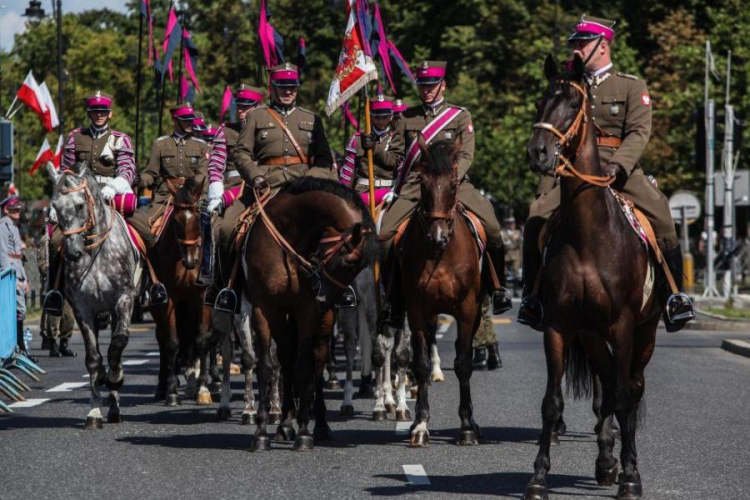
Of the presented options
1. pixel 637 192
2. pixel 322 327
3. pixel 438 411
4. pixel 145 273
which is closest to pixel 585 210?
pixel 637 192

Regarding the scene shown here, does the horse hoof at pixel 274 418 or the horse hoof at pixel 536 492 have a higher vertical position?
the horse hoof at pixel 536 492

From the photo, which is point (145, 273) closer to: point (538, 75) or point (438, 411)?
point (438, 411)

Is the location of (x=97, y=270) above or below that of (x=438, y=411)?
above

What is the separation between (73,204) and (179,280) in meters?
2.61

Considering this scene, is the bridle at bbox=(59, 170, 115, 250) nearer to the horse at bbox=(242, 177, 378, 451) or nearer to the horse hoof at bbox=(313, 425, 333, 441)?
the horse at bbox=(242, 177, 378, 451)

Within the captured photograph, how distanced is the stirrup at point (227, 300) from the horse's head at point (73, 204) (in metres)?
1.84

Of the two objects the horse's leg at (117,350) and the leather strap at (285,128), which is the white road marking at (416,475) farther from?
the horse's leg at (117,350)

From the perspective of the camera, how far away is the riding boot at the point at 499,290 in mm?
13758

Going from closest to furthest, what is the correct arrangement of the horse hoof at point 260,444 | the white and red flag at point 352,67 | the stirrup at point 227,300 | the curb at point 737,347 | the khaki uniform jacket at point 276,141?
1. the horse hoof at point 260,444
2. the stirrup at point 227,300
3. the khaki uniform jacket at point 276,141
4. the white and red flag at point 352,67
5. the curb at point 737,347

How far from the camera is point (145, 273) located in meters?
16.6

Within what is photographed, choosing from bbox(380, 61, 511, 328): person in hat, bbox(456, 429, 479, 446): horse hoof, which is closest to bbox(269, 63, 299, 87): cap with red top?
bbox(380, 61, 511, 328): person in hat

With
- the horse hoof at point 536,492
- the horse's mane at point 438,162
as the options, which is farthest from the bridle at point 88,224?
the horse hoof at point 536,492

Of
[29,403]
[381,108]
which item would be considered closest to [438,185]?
[381,108]

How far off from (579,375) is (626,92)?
7.46ft
